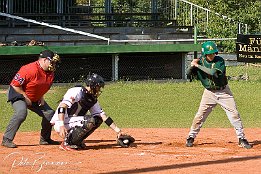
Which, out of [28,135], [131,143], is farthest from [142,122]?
[131,143]

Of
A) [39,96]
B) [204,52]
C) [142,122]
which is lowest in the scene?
[142,122]

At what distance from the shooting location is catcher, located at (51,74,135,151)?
1091cm

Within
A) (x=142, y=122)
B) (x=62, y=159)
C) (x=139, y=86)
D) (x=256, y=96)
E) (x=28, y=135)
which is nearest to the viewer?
(x=62, y=159)

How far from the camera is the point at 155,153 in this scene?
1091 cm

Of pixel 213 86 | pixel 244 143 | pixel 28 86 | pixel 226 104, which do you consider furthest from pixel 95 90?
pixel 244 143

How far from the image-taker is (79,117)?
37.5 ft

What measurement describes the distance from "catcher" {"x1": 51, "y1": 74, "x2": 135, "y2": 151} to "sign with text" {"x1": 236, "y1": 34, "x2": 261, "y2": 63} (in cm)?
1362

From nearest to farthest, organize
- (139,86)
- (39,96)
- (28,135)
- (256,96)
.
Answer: (39,96) < (28,135) < (256,96) < (139,86)

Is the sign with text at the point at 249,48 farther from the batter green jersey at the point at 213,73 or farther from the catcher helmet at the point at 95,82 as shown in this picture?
the catcher helmet at the point at 95,82

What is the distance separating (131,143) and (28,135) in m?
2.86

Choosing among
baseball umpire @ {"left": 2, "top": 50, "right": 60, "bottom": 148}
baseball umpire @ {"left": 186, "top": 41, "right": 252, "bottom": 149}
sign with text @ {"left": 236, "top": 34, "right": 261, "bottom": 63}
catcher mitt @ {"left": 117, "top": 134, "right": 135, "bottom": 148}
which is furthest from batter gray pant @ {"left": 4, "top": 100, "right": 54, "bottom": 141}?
sign with text @ {"left": 236, "top": 34, "right": 261, "bottom": 63}

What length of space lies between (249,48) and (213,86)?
1355 cm

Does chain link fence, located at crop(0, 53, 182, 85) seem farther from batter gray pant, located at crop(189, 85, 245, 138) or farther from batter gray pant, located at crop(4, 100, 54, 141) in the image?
batter gray pant, located at crop(189, 85, 245, 138)

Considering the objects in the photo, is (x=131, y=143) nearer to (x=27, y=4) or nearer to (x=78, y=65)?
(x=78, y=65)
